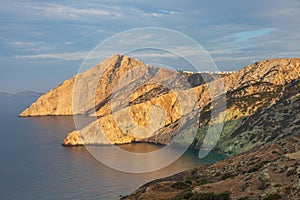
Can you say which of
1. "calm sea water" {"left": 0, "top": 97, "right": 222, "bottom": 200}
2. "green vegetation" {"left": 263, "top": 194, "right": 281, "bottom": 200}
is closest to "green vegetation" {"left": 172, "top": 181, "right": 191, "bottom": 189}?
"green vegetation" {"left": 263, "top": 194, "right": 281, "bottom": 200}

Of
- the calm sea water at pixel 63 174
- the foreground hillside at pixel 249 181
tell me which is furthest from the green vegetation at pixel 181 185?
the calm sea water at pixel 63 174

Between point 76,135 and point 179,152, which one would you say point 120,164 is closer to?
point 179,152

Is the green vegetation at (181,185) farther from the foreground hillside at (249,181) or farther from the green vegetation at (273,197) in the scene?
the green vegetation at (273,197)

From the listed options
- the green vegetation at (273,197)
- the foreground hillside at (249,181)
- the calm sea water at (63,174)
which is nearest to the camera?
the green vegetation at (273,197)

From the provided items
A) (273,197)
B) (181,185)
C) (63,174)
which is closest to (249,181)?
(273,197)

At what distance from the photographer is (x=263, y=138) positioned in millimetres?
126188

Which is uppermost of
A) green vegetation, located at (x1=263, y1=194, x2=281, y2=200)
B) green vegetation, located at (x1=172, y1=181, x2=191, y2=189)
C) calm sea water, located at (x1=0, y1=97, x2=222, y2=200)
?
green vegetation, located at (x1=263, y1=194, x2=281, y2=200)

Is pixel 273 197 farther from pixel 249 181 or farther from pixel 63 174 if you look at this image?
pixel 63 174

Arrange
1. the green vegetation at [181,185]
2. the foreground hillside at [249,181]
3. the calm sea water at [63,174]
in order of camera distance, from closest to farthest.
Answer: the foreground hillside at [249,181] < the green vegetation at [181,185] < the calm sea water at [63,174]

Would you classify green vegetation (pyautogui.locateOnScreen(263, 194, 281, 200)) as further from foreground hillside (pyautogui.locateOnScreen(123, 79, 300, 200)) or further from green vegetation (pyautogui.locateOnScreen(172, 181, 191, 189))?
green vegetation (pyautogui.locateOnScreen(172, 181, 191, 189))

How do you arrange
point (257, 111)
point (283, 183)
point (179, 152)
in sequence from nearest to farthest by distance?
point (283, 183), point (179, 152), point (257, 111)

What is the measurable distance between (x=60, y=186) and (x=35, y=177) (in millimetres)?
15769

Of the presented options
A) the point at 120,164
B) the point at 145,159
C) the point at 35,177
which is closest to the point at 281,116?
the point at 145,159

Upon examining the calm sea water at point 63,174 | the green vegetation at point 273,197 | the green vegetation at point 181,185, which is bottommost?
the calm sea water at point 63,174
